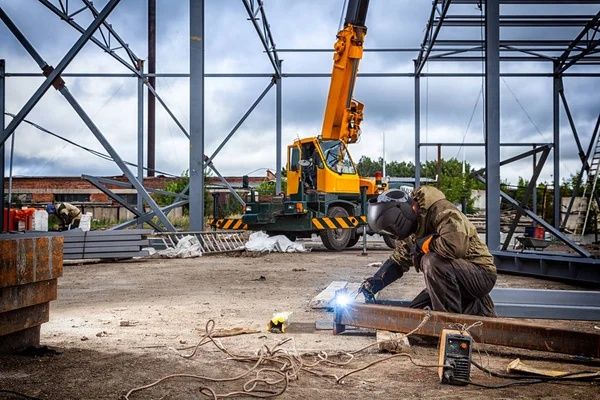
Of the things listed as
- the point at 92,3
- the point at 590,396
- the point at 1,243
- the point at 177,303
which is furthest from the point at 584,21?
the point at 1,243

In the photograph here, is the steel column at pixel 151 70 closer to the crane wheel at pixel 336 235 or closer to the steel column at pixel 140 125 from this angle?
the steel column at pixel 140 125

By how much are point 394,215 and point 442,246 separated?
0.48 m

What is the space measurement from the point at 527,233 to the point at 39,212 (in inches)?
574

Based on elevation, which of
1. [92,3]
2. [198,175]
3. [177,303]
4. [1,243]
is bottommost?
[177,303]

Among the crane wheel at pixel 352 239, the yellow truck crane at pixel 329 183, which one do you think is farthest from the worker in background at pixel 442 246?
the crane wheel at pixel 352 239

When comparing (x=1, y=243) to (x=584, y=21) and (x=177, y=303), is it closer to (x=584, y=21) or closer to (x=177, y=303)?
(x=177, y=303)

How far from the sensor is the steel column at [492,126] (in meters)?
10.4

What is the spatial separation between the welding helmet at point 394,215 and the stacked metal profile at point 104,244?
924cm

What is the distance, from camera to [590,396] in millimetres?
3748

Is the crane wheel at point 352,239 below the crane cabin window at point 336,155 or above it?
below

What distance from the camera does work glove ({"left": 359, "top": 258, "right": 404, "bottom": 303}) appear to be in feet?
18.3

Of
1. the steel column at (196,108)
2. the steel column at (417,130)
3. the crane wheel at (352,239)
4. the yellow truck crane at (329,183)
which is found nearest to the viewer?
the steel column at (196,108)

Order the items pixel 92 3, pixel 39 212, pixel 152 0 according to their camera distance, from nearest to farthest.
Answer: pixel 92 3
pixel 39 212
pixel 152 0

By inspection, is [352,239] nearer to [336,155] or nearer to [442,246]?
[336,155]
